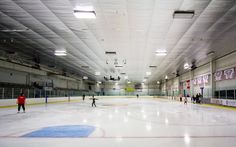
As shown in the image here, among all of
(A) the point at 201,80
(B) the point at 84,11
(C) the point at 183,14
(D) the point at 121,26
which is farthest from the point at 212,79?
(B) the point at 84,11

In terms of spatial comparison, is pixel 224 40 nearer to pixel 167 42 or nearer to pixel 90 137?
pixel 167 42

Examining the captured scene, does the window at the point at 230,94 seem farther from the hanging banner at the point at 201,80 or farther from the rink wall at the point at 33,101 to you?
the rink wall at the point at 33,101

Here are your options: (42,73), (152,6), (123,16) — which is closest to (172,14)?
(152,6)

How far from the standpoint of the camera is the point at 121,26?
1114 cm

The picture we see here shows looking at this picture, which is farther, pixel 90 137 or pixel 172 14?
pixel 172 14

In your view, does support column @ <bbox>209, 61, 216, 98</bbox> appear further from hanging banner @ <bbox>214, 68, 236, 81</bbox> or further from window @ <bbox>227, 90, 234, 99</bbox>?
window @ <bbox>227, 90, 234, 99</bbox>

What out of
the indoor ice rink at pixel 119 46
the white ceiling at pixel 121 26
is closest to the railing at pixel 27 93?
the indoor ice rink at pixel 119 46

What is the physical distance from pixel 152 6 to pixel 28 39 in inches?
380

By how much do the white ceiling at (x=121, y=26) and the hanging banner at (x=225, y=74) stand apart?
2.76 metres

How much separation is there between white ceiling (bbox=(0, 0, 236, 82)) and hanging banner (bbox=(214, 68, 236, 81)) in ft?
9.05

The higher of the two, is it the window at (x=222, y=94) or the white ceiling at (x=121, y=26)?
the white ceiling at (x=121, y=26)

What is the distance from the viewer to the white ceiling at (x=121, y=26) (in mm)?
8516

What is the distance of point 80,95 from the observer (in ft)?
140

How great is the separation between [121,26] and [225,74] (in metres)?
14.3
